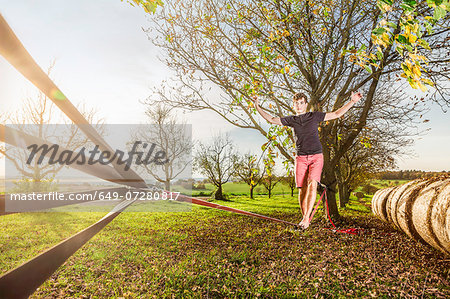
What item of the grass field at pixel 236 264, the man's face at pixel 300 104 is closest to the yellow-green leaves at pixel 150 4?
the man's face at pixel 300 104

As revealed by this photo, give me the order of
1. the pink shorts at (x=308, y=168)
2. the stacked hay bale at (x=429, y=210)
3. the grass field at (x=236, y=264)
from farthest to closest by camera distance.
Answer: the grass field at (x=236, y=264), the stacked hay bale at (x=429, y=210), the pink shorts at (x=308, y=168)

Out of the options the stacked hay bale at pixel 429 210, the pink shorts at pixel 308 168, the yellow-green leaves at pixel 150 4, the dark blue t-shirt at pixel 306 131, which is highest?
the yellow-green leaves at pixel 150 4

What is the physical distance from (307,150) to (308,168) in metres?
0.14

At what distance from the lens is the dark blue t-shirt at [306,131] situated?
5.57ft

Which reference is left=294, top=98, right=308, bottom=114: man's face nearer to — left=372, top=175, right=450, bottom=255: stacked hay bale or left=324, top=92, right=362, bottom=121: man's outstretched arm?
left=324, top=92, right=362, bottom=121: man's outstretched arm

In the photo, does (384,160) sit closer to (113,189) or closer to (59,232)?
(113,189)

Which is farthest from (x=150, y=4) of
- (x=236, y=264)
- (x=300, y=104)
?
(x=236, y=264)

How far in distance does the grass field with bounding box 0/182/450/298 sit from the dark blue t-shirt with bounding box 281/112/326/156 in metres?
4.91

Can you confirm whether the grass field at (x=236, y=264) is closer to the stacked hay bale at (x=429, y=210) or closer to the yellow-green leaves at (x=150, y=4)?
the stacked hay bale at (x=429, y=210)

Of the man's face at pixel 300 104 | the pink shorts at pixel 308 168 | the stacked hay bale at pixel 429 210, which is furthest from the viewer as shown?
the stacked hay bale at pixel 429 210

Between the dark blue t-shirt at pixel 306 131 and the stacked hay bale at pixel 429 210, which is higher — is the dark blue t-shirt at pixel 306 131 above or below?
above

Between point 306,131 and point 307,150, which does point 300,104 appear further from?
point 307,150

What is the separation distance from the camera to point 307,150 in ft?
5.57

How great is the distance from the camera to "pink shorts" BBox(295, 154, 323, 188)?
1655 mm
